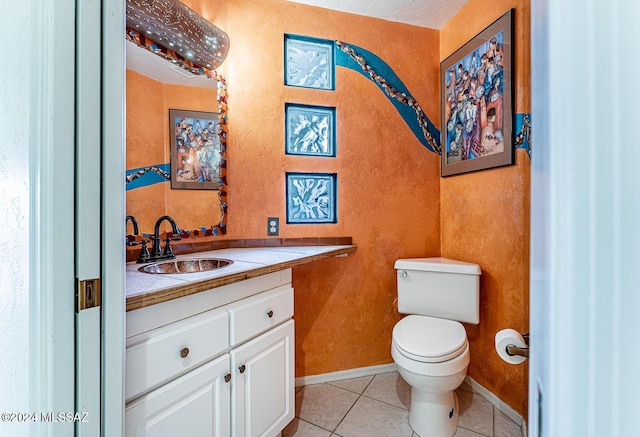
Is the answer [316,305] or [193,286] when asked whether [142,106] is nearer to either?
[193,286]

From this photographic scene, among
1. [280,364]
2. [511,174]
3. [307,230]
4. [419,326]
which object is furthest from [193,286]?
[511,174]

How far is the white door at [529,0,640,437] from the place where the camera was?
248 millimetres

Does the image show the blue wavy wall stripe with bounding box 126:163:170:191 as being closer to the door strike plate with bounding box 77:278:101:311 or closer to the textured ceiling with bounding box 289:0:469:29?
the door strike plate with bounding box 77:278:101:311

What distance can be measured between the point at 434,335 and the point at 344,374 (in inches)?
30.7

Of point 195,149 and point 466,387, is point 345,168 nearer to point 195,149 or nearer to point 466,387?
point 195,149

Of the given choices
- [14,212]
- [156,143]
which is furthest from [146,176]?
[14,212]

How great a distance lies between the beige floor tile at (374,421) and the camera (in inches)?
59.6

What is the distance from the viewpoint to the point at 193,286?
917 millimetres

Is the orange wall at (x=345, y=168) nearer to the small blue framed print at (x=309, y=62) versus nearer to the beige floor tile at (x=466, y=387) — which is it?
the small blue framed print at (x=309, y=62)

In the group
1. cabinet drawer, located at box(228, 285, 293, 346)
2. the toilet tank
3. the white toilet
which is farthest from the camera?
the toilet tank

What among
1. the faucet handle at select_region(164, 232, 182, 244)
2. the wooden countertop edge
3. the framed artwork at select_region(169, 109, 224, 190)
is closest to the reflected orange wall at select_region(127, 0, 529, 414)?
the framed artwork at select_region(169, 109, 224, 190)

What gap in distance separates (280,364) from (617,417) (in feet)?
4.19

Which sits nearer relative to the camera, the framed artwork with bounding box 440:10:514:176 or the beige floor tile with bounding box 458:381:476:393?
the framed artwork with bounding box 440:10:514:176

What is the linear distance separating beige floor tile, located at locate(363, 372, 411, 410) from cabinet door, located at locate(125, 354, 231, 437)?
1.07 meters
